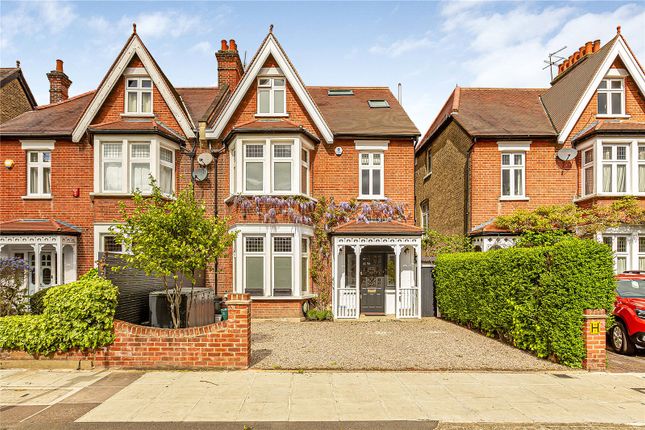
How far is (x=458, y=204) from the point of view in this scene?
777 inches

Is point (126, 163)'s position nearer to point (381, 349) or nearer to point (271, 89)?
point (271, 89)

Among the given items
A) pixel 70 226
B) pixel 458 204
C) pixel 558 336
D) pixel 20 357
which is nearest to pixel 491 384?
pixel 558 336

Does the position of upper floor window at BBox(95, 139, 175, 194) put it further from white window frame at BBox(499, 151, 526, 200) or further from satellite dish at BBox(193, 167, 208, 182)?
white window frame at BBox(499, 151, 526, 200)

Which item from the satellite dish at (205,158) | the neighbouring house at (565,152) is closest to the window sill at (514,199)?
the neighbouring house at (565,152)

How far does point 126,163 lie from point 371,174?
9.37 m

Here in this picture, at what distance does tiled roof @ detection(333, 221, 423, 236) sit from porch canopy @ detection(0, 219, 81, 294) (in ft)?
32.8

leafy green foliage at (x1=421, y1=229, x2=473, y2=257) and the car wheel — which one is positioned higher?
leafy green foliage at (x1=421, y1=229, x2=473, y2=257)

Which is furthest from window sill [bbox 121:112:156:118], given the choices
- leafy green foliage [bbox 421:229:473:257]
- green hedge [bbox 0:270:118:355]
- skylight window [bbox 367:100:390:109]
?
leafy green foliage [bbox 421:229:473:257]

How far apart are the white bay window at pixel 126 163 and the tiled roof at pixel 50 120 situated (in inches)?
77.1

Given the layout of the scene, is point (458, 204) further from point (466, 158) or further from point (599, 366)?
point (599, 366)

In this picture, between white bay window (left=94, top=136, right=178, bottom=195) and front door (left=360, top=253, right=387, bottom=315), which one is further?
front door (left=360, top=253, right=387, bottom=315)

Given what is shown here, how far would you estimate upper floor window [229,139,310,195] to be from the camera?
1623cm

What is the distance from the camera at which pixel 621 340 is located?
10820 millimetres

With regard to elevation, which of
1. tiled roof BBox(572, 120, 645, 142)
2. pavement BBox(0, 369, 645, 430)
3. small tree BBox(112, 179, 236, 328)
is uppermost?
tiled roof BBox(572, 120, 645, 142)
